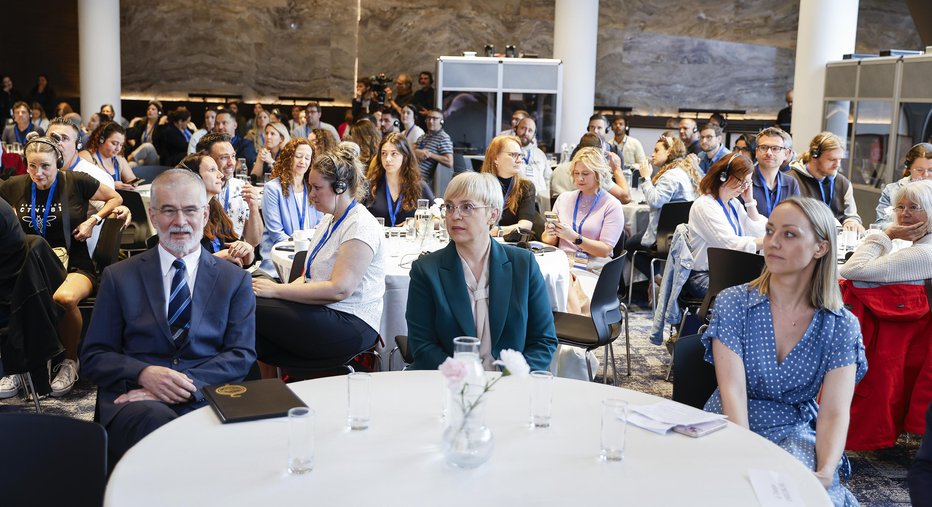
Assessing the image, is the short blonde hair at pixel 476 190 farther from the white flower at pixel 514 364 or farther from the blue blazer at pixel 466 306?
the white flower at pixel 514 364

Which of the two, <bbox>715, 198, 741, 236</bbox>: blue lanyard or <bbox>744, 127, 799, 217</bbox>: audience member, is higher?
<bbox>744, 127, 799, 217</bbox>: audience member

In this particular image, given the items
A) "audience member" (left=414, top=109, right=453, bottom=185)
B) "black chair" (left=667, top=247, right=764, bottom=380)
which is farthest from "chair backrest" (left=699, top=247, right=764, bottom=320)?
"audience member" (left=414, top=109, right=453, bottom=185)

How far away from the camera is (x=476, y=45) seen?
1873 centimetres

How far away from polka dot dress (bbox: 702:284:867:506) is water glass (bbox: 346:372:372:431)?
120cm

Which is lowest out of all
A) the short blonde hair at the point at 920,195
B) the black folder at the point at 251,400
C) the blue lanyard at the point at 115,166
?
the black folder at the point at 251,400

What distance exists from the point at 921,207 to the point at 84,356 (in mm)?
3639

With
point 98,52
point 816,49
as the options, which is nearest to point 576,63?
point 816,49

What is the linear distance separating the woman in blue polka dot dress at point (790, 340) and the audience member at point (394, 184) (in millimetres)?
3818

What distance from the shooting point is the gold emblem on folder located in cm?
258

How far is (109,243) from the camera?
5355 mm

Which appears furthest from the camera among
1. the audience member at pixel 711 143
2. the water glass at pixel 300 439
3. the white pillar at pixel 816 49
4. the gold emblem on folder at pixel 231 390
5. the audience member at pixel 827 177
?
the white pillar at pixel 816 49

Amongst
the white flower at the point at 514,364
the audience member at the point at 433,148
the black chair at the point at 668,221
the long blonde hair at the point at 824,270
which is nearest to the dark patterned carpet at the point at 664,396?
the black chair at the point at 668,221

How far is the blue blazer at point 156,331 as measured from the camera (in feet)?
9.96

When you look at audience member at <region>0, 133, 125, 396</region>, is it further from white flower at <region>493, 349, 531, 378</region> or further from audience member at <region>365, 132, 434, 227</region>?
white flower at <region>493, 349, 531, 378</region>
